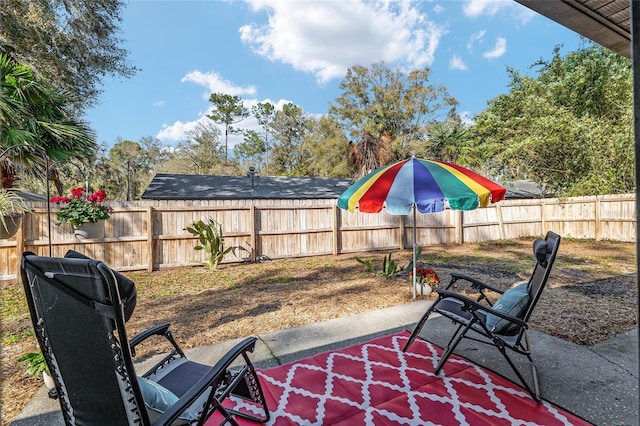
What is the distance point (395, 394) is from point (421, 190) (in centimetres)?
210

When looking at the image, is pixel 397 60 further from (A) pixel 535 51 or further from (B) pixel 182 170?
(B) pixel 182 170

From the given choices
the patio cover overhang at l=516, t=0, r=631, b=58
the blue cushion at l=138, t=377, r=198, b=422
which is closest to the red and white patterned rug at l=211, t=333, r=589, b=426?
the blue cushion at l=138, t=377, r=198, b=422

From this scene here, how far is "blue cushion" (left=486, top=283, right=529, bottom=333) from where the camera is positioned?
234 centimetres

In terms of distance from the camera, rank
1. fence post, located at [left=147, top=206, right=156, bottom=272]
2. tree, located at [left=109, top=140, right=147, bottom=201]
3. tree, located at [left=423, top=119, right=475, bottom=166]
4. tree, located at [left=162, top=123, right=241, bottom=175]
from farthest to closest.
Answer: tree, located at [left=162, top=123, right=241, bottom=175], tree, located at [left=109, top=140, right=147, bottom=201], tree, located at [left=423, top=119, right=475, bottom=166], fence post, located at [left=147, top=206, right=156, bottom=272]

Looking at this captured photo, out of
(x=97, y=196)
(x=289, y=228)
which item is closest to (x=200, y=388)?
(x=97, y=196)

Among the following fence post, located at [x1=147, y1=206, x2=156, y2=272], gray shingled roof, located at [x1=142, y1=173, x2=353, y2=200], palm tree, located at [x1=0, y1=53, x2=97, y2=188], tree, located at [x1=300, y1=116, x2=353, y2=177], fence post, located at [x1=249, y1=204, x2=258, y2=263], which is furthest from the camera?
tree, located at [x1=300, y1=116, x2=353, y2=177]

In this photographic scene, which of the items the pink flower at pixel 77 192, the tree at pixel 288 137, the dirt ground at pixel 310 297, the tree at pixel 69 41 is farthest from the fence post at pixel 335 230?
the tree at pixel 288 137

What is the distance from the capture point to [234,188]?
11758mm

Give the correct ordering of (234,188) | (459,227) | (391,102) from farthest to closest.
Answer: (391,102) < (234,188) < (459,227)

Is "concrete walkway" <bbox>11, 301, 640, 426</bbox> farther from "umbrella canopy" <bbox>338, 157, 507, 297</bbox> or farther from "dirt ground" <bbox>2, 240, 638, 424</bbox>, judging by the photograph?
"umbrella canopy" <bbox>338, 157, 507, 297</bbox>

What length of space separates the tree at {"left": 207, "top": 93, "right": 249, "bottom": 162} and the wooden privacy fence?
1898 cm

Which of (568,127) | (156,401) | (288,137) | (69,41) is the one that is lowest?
(156,401)

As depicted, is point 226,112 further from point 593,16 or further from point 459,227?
point 593,16

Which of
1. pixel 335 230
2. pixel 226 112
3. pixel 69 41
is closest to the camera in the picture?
pixel 69 41
